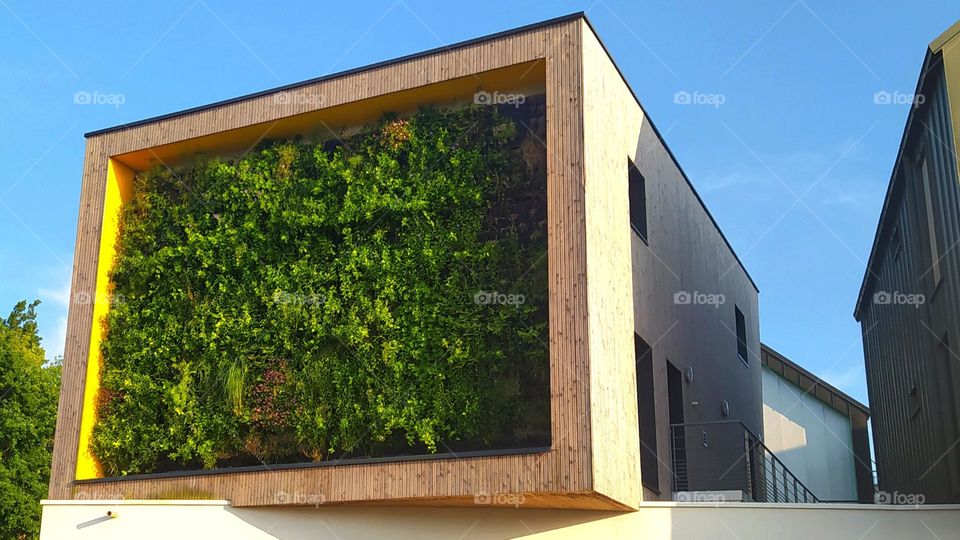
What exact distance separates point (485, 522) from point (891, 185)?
9.01 metres

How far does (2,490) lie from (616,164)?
65.3ft

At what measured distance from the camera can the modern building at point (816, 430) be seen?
26391mm

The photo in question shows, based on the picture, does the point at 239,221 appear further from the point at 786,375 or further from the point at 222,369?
the point at 786,375

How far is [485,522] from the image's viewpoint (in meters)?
12.4

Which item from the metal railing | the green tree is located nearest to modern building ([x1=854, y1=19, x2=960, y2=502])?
the metal railing

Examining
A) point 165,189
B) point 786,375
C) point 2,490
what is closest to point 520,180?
point 165,189

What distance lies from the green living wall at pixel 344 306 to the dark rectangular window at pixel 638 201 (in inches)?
99.5

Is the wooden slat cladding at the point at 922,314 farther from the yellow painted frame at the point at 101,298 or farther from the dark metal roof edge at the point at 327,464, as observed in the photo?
the yellow painted frame at the point at 101,298

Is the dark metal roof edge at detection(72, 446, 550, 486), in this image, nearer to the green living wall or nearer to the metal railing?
the green living wall

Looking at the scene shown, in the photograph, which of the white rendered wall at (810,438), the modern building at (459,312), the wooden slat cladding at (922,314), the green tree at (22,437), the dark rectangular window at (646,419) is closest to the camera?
the modern building at (459,312)

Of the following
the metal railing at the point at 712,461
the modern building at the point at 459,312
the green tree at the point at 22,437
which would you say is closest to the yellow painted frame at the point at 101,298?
the modern building at the point at 459,312

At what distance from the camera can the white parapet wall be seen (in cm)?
1144

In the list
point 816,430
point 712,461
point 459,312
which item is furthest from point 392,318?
point 816,430

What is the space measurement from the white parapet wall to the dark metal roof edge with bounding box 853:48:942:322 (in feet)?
17.0
